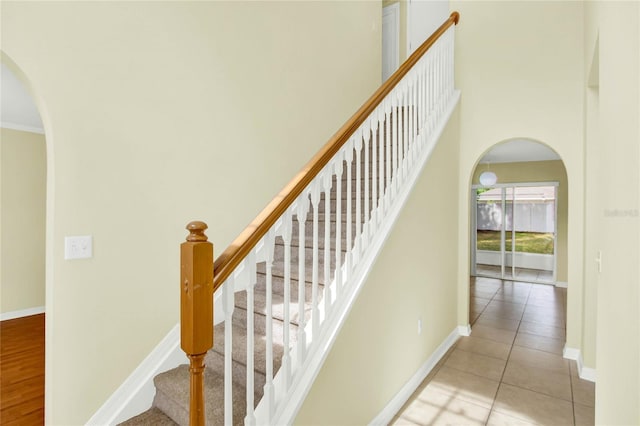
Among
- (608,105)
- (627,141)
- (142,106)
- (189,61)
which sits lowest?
(627,141)

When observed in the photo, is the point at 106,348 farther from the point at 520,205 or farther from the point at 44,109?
the point at 520,205

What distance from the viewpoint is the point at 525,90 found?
3279mm

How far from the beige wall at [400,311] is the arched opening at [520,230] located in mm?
2274

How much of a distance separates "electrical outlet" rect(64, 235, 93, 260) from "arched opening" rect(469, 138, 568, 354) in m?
4.84

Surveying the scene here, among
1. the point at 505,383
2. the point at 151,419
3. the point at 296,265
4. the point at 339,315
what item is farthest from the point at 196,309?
the point at 505,383

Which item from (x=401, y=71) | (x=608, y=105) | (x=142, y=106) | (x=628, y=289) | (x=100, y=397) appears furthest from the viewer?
(x=401, y=71)

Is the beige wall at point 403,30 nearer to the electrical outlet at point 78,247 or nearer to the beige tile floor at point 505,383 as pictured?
the beige tile floor at point 505,383

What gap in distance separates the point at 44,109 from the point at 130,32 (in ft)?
2.10

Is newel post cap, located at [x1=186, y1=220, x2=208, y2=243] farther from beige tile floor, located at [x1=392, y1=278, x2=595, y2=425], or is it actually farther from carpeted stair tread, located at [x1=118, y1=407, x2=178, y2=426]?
beige tile floor, located at [x1=392, y1=278, x2=595, y2=425]

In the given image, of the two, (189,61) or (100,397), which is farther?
(189,61)

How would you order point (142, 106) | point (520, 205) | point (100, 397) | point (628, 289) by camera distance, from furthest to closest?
point (520, 205) → point (142, 106) → point (100, 397) → point (628, 289)

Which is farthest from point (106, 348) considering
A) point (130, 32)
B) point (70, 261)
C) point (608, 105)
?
point (608, 105)

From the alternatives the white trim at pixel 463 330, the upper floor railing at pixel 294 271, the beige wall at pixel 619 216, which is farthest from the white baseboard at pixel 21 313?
the beige wall at pixel 619 216

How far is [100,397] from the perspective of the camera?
1.76 m
